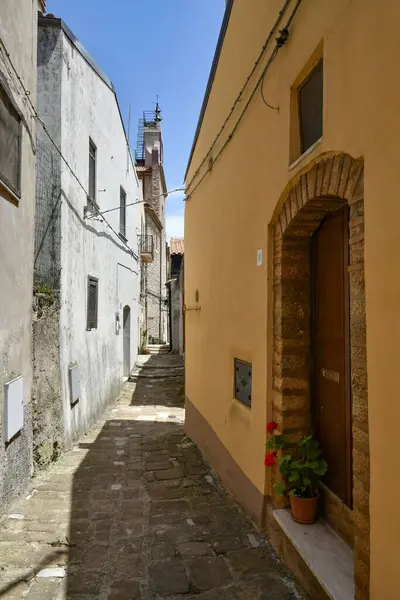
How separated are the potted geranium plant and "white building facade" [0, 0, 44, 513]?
2586 mm

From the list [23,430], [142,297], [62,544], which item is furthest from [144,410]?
[142,297]

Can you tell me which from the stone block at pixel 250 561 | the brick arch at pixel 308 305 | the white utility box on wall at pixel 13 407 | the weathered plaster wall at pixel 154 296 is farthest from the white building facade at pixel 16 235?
→ the weathered plaster wall at pixel 154 296

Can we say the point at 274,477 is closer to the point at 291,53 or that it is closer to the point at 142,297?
the point at 291,53

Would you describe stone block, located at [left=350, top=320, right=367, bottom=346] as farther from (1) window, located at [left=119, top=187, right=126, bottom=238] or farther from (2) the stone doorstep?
(1) window, located at [left=119, top=187, right=126, bottom=238]

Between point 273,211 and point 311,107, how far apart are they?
2.67 ft

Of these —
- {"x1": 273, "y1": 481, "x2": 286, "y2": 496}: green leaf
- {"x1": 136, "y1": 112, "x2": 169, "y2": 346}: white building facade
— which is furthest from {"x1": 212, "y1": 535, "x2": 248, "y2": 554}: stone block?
{"x1": 136, "y1": 112, "x2": 169, "y2": 346}: white building facade

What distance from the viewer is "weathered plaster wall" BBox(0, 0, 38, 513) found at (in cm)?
387

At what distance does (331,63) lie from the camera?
2412 mm

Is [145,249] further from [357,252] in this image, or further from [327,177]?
[357,252]

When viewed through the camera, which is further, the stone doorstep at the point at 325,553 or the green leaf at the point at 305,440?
the green leaf at the point at 305,440

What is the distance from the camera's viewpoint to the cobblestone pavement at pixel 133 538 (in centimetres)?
280

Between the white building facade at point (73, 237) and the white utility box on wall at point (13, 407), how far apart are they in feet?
2.43

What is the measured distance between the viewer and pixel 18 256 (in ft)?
14.3

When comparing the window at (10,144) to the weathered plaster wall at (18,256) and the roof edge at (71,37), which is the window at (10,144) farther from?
the roof edge at (71,37)
